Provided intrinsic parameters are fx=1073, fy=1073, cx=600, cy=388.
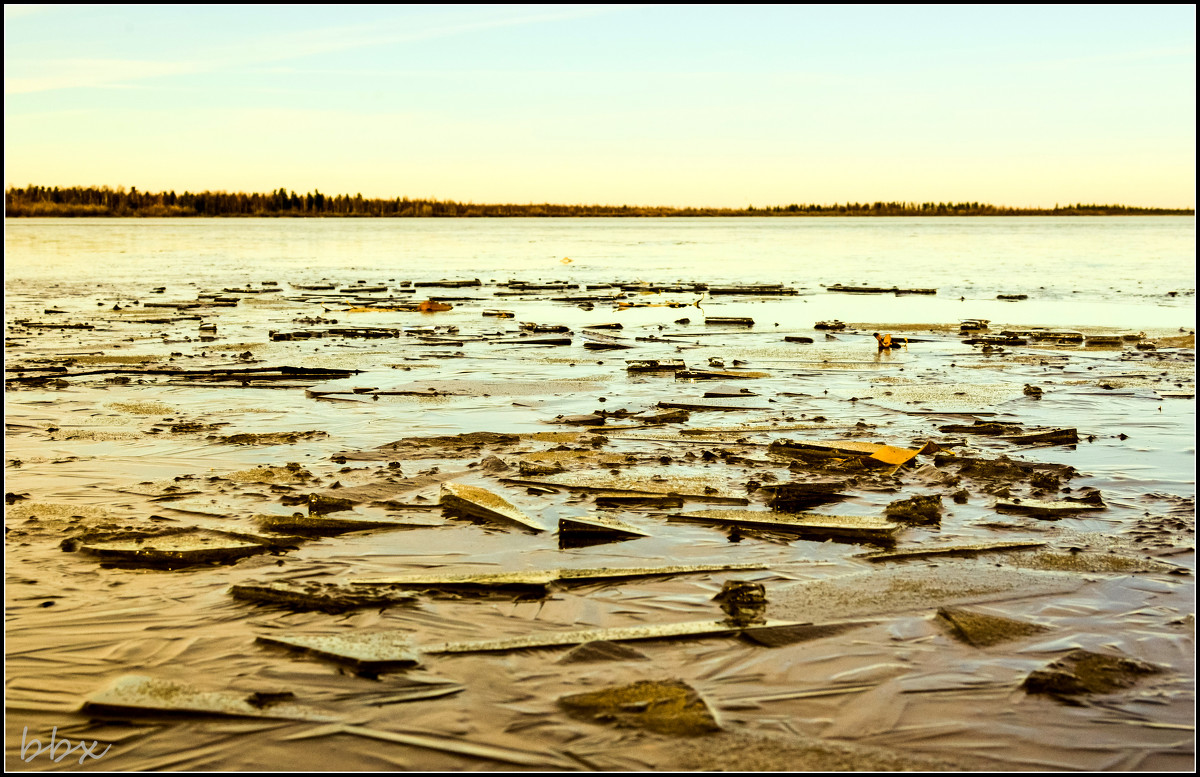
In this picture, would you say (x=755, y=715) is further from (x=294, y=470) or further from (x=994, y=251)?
(x=994, y=251)

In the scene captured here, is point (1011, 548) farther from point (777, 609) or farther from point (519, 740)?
point (519, 740)

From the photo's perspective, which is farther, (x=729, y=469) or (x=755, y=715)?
(x=729, y=469)

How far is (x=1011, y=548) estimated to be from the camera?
21.9 feet

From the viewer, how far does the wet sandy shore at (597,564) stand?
434cm

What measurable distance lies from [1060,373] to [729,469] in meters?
7.68

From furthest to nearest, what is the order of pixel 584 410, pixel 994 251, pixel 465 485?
1. pixel 994 251
2. pixel 584 410
3. pixel 465 485

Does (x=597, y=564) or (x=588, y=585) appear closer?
(x=588, y=585)

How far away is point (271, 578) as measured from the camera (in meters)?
6.06

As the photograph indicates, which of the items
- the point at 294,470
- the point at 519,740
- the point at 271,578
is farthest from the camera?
the point at 294,470

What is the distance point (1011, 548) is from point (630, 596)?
253 cm

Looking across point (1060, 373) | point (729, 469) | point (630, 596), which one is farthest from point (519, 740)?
point (1060, 373)

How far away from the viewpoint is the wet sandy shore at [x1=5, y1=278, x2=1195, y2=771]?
434 centimetres

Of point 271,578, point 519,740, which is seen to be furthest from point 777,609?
point 271,578

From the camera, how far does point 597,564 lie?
638 cm
